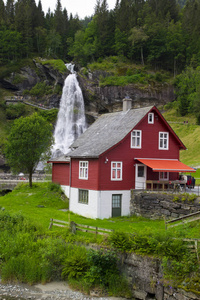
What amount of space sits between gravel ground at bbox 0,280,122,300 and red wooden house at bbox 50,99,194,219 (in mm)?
9870

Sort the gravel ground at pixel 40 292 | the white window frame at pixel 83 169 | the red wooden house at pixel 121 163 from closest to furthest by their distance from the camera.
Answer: the gravel ground at pixel 40 292, the red wooden house at pixel 121 163, the white window frame at pixel 83 169

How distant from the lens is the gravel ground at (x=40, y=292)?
15.3 m

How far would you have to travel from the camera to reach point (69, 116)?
71.8 m

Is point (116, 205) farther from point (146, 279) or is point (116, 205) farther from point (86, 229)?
point (146, 279)

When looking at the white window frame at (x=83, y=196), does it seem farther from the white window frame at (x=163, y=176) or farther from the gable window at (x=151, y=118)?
the gable window at (x=151, y=118)

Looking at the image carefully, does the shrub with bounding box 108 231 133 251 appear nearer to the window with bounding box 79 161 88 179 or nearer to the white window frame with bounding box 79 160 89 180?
the white window frame with bounding box 79 160 89 180

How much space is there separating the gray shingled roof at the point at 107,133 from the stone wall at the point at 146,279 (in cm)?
1176

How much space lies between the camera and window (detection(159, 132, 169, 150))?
1172 inches

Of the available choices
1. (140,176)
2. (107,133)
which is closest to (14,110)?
(107,133)

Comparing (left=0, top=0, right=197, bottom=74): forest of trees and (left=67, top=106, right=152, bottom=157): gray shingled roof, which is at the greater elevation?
(left=0, top=0, right=197, bottom=74): forest of trees

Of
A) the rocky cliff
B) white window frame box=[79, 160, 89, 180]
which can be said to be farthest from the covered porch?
the rocky cliff

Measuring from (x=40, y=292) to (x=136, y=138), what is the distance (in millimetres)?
15916

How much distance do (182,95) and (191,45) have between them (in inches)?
844

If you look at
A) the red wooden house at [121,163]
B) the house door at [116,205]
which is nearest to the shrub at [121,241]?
the red wooden house at [121,163]
